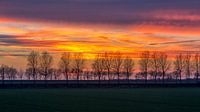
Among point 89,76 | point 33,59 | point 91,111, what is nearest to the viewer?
point 91,111

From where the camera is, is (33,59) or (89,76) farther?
(89,76)

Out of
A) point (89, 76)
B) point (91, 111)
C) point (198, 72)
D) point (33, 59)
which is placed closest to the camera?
point (91, 111)

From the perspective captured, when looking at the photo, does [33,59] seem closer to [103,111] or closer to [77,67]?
[77,67]

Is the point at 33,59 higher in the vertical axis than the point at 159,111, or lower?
higher

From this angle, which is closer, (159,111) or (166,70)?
(159,111)

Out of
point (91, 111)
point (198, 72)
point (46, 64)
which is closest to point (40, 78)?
point (46, 64)

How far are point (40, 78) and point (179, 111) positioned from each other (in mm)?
133868

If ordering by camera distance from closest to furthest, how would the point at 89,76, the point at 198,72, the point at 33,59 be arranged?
the point at 33,59, the point at 198,72, the point at 89,76

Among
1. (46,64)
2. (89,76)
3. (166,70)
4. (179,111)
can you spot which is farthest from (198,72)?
(179,111)

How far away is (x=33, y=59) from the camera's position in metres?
166

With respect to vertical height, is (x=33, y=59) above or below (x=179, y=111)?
above

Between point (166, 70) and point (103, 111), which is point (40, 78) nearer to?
point (166, 70)

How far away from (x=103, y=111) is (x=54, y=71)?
14706 centimetres

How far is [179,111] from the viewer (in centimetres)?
3988
